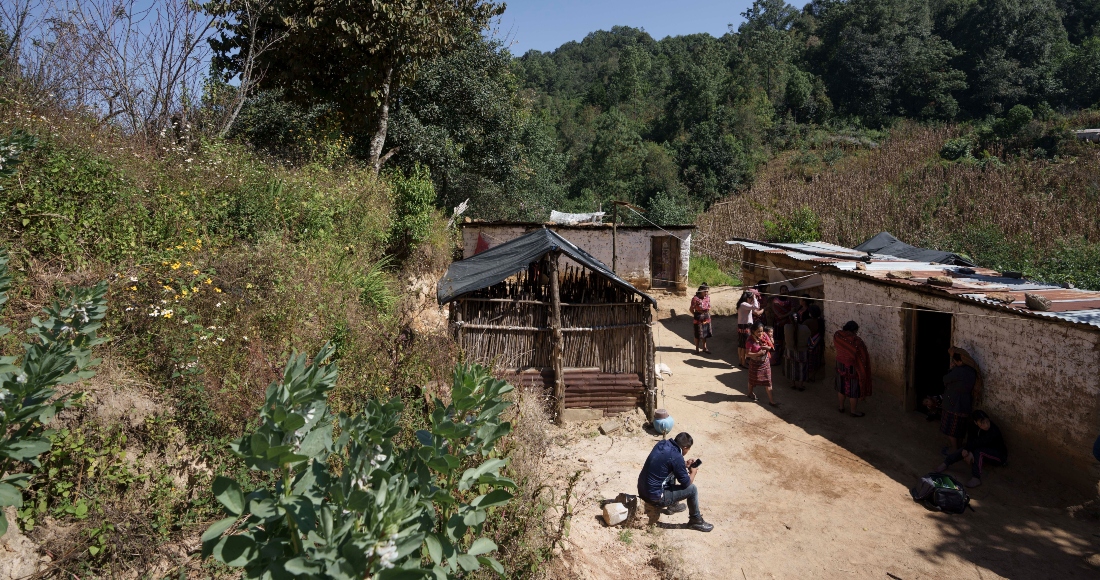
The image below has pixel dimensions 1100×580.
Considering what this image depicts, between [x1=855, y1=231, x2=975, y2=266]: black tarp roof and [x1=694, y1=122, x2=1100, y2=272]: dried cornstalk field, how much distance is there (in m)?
5.84

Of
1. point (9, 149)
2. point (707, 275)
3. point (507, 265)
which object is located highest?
point (9, 149)

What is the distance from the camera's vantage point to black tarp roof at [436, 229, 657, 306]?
25.3 ft

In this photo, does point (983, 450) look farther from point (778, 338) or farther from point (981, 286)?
point (778, 338)

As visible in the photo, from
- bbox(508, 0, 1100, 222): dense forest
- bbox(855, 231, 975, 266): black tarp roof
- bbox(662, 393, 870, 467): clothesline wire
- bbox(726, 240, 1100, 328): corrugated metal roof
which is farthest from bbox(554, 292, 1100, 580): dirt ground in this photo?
bbox(508, 0, 1100, 222): dense forest

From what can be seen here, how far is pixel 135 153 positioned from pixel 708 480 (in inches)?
297

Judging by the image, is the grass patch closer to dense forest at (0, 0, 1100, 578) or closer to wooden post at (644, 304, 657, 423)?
dense forest at (0, 0, 1100, 578)

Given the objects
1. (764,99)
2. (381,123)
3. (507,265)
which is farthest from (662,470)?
(764,99)

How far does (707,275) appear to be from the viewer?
18.7m

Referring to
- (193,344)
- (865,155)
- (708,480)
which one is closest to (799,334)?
(708,480)

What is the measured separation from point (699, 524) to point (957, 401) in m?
3.82

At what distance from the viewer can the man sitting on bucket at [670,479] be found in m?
5.68

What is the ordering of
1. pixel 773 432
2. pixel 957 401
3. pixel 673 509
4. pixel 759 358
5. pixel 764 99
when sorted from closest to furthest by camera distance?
pixel 673 509 < pixel 957 401 < pixel 773 432 < pixel 759 358 < pixel 764 99

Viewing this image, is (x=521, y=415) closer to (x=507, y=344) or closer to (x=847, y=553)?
(x=507, y=344)

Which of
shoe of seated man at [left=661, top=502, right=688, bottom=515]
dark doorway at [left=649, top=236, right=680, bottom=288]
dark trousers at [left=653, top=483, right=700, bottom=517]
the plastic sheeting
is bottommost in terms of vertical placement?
shoe of seated man at [left=661, top=502, right=688, bottom=515]
